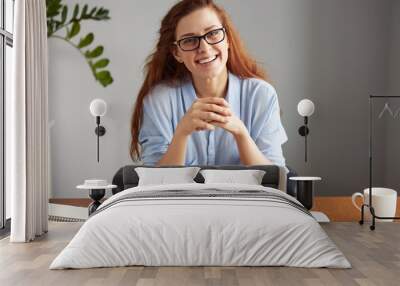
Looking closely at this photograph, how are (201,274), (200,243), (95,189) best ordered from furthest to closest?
(95,189), (200,243), (201,274)

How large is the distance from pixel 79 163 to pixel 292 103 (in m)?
2.48

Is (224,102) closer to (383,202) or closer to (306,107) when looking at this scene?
(306,107)

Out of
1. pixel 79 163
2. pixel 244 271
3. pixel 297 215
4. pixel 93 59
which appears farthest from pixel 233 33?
pixel 244 271

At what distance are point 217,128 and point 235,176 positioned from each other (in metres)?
0.66

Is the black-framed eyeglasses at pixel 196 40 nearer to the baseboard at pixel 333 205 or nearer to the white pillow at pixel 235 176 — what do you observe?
the white pillow at pixel 235 176

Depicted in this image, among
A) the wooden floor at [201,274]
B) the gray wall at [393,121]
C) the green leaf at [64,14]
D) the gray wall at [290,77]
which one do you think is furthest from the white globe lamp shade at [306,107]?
the green leaf at [64,14]

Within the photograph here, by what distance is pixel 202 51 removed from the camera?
257 inches

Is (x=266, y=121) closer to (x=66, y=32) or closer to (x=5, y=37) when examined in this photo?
(x=66, y=32)

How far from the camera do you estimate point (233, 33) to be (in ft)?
21.9

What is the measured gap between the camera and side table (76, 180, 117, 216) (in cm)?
636

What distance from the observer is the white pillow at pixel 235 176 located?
6133 millimetres

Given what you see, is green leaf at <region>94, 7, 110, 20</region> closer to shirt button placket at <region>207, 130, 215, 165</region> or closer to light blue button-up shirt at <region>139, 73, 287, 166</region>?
light blue button-up shirt at <region>139, 73, 287, 166</region>

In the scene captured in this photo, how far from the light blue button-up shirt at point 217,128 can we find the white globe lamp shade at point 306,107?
0.84ft

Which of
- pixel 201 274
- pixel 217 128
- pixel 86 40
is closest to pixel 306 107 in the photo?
pixel 217 128
